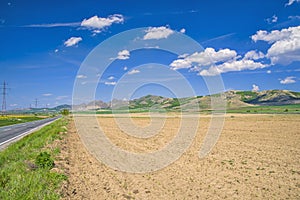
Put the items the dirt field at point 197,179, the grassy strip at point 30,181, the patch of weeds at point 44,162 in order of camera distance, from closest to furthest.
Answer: the grassy strip at point 30,181
the dirt field at point 197,179
the patch of weeds at point 44,162

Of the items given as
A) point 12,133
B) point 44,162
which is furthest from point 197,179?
point 12,133

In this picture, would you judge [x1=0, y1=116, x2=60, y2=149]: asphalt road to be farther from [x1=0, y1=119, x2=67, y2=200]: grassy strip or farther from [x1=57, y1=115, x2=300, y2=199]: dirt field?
[x1=57, y1=115, x2=300, y2=199]: dirt field

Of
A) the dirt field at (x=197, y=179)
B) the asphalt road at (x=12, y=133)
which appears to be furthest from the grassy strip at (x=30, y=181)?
the asphalt road at (x=12, y=133)

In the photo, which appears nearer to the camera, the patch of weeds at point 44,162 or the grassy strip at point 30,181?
the grassy strip at point 30,181

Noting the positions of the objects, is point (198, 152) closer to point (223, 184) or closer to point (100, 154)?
point (100, 154)

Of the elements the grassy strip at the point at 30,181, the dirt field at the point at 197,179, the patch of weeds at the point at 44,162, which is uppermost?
the patch of weeds at the point at 44,162

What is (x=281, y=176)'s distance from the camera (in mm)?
11461

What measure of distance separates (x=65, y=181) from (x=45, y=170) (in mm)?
1296

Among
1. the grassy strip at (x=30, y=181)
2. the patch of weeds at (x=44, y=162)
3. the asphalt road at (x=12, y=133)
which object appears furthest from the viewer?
the asphalt road at (x=12, y=133)

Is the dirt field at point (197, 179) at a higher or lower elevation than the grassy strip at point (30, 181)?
lower

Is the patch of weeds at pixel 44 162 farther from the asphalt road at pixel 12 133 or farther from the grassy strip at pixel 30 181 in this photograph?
the asphalt road at pixel 12 133

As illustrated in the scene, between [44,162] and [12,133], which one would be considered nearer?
[44,162]

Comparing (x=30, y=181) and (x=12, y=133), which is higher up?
(x=30, y=181)

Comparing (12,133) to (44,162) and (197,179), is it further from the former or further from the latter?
(197,179)
